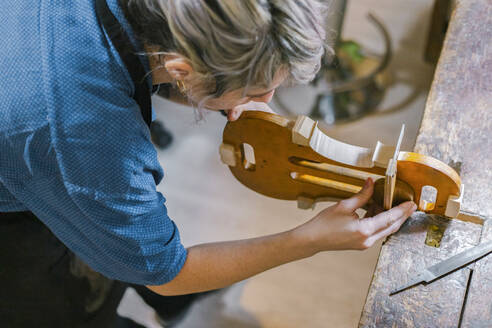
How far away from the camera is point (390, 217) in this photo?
3.04ft

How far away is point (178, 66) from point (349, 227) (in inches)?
17.0

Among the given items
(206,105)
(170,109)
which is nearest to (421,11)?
(170,109)

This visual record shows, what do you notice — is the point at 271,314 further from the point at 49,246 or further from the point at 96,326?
the point at 49,246

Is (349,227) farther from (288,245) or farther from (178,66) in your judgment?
(178,66)

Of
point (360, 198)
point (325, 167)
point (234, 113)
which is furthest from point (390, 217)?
point (234, 113)

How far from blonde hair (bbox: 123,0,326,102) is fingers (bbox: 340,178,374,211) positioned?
299 mm

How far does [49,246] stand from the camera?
1.14 meters

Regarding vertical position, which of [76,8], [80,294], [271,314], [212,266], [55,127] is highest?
[76,8]

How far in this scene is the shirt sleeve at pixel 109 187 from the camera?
28.8 inches

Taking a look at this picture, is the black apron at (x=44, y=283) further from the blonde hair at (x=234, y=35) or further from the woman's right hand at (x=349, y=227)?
the woman's right hand at (x=349, y=227)

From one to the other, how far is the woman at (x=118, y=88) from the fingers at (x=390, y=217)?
0.02 metres

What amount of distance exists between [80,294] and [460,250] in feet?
3.05

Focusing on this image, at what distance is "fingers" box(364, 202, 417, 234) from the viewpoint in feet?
3.00

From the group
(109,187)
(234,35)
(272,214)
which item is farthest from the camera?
(272,214)
